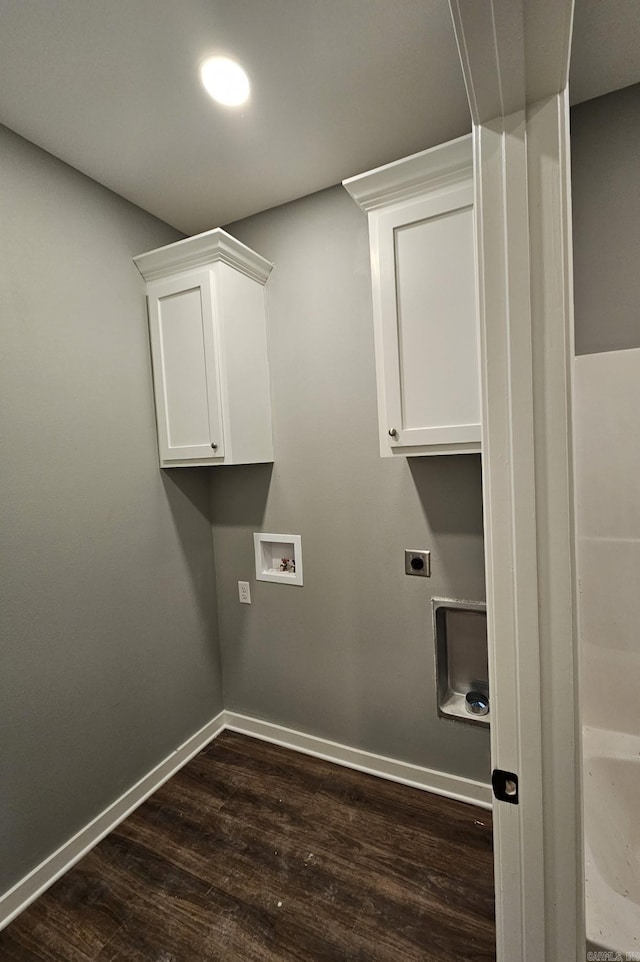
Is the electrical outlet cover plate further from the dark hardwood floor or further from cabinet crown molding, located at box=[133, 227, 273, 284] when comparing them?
cabinet crown molding, located at box=[133, 227, 273, 284]

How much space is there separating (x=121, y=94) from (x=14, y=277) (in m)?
0.69

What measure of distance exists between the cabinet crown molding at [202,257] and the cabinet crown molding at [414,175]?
1.84 ft

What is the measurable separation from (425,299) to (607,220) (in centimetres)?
64

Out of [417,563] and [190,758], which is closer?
[417,563]

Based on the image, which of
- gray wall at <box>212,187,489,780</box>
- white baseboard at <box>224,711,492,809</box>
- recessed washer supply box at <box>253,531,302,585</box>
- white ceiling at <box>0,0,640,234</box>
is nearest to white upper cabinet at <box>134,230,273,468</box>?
gray wall at <box>212,187,489,780</box>

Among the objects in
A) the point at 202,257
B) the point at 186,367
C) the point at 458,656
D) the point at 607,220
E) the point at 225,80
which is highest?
the point at 225,80

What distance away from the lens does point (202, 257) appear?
5.94 feet

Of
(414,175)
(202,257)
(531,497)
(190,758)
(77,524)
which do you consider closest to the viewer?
(531,497)

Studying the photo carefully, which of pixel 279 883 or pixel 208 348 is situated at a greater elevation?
pixel 208 348

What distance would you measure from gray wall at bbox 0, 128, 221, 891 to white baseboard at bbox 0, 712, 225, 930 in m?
0.04

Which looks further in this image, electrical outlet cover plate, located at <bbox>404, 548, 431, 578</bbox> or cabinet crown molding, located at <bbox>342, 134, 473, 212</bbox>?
electrical outlet cover plate, located at <bbox>404, 548, 431, 578</bbox>

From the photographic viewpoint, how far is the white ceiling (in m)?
1.14

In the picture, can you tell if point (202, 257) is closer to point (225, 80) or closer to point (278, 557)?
point (225, 80)

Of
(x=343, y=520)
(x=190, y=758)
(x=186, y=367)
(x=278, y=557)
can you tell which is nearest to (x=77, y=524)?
(x=186, y=367)
